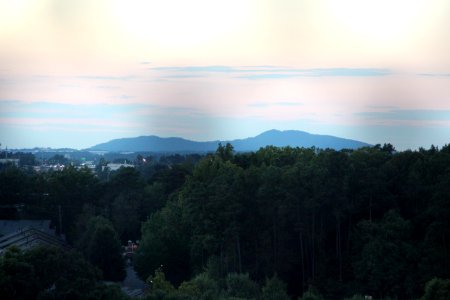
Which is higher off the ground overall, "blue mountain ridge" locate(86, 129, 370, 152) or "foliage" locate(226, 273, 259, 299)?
"blue mountain ridge" locate(86, 129, 370, 152)

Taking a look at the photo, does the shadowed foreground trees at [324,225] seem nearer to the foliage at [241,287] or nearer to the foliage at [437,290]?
the foliage at [241,287]

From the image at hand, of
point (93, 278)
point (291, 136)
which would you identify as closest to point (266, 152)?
point (93, 278)

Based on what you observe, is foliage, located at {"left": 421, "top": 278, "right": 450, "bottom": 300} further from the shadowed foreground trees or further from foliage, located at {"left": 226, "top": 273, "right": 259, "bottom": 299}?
foliage, located at {"left": 226, "top": 273, "right": 259, "bottom": 299}

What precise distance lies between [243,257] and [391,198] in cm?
495

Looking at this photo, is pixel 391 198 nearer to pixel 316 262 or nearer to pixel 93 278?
pixel 316 262

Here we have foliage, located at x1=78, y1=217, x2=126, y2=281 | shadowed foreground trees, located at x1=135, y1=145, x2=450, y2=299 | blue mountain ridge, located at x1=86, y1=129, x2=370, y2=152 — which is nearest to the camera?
shadowed foreground trees, located at x1=135, y1=145, x2=450, y2=299

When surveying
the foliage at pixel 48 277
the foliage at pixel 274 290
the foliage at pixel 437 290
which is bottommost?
the foliage at pixel 274 290

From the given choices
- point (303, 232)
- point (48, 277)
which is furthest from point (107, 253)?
point (48, 277)

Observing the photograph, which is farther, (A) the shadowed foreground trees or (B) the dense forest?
(A) the shadowed foreground trees

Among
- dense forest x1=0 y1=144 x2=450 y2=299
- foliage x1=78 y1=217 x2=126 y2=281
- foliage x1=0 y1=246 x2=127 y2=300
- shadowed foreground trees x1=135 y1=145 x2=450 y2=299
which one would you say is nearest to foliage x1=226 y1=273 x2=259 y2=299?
dense forest x1=0 y1=144 x2=450 y2=299

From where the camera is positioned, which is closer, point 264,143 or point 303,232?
point 303,232

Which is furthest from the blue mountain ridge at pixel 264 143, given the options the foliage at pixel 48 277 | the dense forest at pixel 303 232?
the foliage at pixel 48 277

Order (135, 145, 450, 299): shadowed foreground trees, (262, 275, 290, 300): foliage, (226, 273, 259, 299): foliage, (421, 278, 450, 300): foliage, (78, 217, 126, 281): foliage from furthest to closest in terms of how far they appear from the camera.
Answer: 1. (78, 217, 126, 281): foliage
2. (135, 145, 450, 299): shadowed foreground trees
3. (226, 273, 259, 299): foliage
4. (262, 275, 290, 300): foliage
5. (421, 278, 450, 300): foliage

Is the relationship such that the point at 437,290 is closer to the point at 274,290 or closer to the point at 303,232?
the point at 274,290
